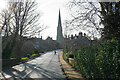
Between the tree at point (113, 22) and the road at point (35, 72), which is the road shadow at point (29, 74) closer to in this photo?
the road at point (35, 72)

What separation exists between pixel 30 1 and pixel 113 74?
21.6 m

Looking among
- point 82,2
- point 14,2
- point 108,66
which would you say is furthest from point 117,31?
point 14,2

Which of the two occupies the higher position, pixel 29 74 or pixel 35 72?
pixel 29 74

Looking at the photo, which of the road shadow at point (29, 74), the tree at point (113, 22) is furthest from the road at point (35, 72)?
the tree at point (113, 22)

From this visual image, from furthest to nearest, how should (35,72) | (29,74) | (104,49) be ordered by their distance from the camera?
(35,72), (29,74), (104,49)

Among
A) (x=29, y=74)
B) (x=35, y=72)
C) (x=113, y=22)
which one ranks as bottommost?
(x=35, y=72)

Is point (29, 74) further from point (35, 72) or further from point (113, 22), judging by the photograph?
point (113, 22)

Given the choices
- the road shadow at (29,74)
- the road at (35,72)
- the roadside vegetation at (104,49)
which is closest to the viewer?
the roadside vegetation at (104,49)

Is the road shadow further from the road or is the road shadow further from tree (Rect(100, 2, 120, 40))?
tree (Rect(100, 2, 120, 40))

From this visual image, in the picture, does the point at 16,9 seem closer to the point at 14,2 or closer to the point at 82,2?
the point at 14,2

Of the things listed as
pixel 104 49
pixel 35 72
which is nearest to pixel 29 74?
pixel 35 72

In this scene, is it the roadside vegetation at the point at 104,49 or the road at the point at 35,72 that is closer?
the roadside vegetation at the point at 104,49

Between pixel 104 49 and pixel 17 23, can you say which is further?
pixel 17 23

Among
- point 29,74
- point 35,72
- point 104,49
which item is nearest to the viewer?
point 104,49
